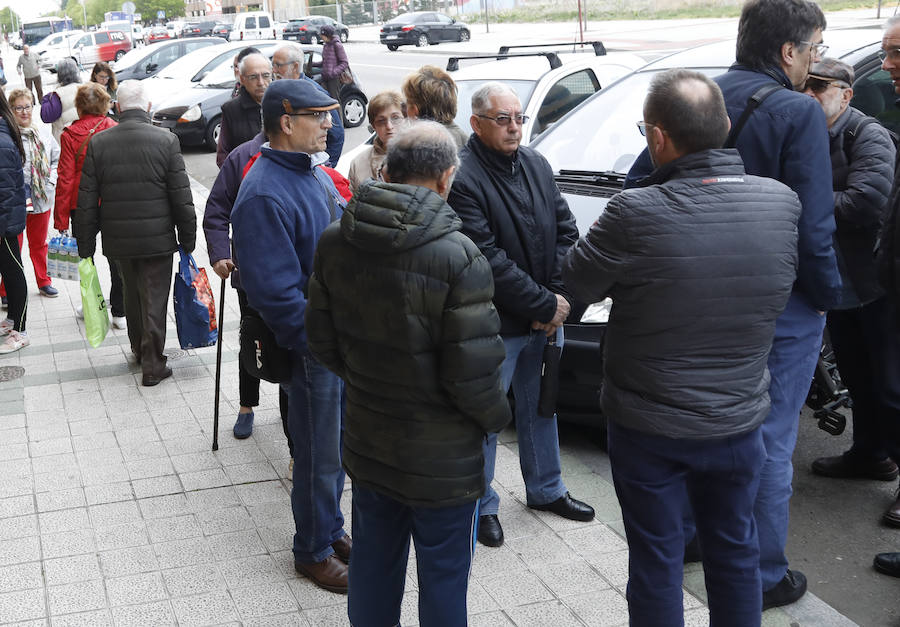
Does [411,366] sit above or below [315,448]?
above

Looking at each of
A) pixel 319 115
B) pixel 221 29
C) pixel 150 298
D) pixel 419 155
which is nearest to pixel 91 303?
pixel 150 298

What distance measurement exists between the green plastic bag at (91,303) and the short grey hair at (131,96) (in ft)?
3.46

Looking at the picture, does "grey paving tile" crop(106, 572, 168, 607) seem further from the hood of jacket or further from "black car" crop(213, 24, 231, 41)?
"black car" crop(213, 24, 231, 41)

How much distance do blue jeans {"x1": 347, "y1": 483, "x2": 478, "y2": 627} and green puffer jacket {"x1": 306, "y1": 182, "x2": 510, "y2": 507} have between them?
8cm

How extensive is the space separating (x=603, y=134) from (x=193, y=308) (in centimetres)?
279

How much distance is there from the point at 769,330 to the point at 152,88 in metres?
18.3

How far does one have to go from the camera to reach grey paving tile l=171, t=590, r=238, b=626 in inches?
144

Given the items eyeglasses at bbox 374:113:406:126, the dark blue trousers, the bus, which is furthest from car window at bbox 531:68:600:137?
the bus

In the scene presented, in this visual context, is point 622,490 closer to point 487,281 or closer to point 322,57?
point 487,281

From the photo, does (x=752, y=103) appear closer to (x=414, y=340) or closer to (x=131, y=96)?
(x=414, y=340)

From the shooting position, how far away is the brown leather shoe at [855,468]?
4773 mm

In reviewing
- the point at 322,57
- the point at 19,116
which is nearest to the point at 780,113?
the point at 19,116

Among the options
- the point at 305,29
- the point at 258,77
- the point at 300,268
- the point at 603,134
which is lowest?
the point at 300,268

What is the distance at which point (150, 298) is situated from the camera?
6.38 meters
